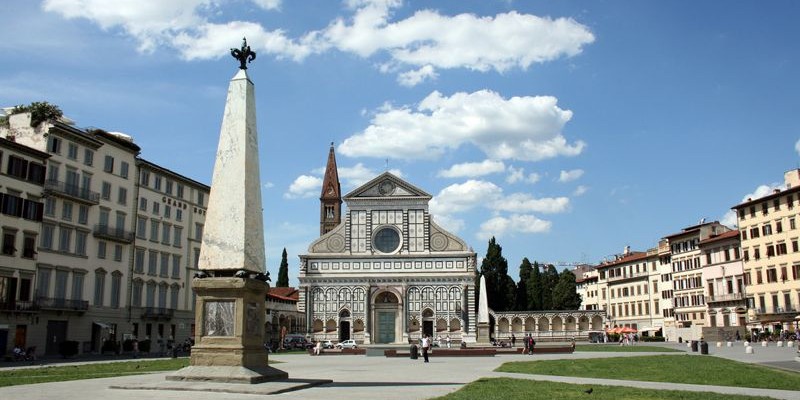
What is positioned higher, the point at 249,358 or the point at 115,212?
the point at 115,212

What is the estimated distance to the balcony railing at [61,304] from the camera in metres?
39.6

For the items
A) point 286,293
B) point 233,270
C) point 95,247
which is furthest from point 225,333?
point 286,293

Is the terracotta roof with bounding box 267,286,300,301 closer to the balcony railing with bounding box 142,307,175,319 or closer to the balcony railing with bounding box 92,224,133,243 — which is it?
the balcony railing with bounding box 142,307,175,319

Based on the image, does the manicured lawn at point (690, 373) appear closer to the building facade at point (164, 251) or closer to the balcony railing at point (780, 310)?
the building facade at point (164, 251)

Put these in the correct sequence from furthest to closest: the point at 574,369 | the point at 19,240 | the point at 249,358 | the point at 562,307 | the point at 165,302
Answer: the point at 562,307 → the point at 165,302 → the point at 19,240 → the point at 574,369 → the point at 249,358

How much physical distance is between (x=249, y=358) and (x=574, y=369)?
12796 mm

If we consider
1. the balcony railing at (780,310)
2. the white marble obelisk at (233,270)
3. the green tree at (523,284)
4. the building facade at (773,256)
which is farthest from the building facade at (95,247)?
the building facade at (773,256)

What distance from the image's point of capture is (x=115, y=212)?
155 feet

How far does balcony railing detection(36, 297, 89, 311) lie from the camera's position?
3959 centimetres

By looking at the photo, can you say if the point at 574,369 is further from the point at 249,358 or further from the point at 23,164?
the point at 23,164

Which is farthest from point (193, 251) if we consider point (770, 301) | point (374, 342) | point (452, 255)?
point (770, 301)

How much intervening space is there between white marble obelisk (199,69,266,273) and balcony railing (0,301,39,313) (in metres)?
27.1

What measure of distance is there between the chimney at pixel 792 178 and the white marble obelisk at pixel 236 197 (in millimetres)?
56207

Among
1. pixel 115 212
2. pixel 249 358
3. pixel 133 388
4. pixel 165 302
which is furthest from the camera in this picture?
pixel 165 302
